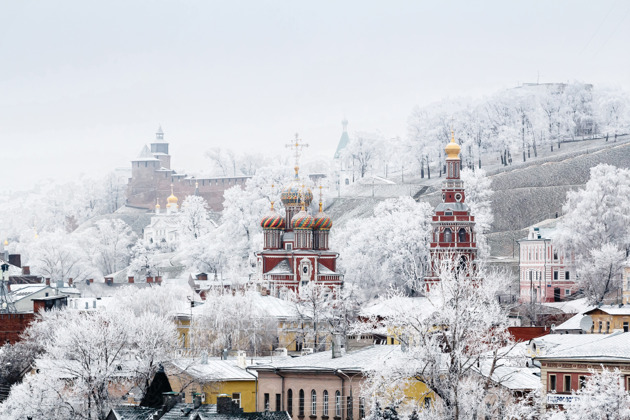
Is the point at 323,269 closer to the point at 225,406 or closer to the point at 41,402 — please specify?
the point at 41,402

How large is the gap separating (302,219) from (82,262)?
72.4 m

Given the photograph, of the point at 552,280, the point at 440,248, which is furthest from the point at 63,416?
the point at 552,280

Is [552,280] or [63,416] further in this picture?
[552,280]

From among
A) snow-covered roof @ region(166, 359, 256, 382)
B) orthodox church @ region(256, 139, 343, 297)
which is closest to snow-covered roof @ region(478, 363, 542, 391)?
snow-covered roof @ region(166, 359, 256, 382)

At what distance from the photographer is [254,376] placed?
71562 millimetres

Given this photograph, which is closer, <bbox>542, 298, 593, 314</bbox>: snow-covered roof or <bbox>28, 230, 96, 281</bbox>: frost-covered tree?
<bbox>542, 298, 593, 314</bbox>: snow-covered roof

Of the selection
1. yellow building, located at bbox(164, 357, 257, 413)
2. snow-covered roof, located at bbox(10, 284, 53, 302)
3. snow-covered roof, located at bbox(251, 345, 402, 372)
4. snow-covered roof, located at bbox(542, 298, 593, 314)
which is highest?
snow-covered roof, located at bbox(10, 284, 53, 302)

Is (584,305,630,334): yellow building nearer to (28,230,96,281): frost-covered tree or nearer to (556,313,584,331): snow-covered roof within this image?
(556,313,584,331): snow-covered roof

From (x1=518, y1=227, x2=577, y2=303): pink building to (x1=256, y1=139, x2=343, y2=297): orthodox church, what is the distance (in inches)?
606

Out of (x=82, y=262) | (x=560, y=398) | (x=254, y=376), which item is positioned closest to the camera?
(x=560, y=398)

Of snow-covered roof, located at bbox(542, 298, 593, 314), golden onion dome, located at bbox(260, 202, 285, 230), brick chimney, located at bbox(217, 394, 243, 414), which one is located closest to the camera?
brick chimney, located at bbox(217, 394, 243, 414)

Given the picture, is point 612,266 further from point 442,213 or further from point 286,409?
point 286,409

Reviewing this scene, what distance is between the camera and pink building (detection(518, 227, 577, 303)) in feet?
436

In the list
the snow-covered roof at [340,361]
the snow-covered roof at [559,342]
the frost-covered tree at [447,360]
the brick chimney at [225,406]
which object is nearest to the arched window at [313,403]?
the snow-covered roof at [340,361]
